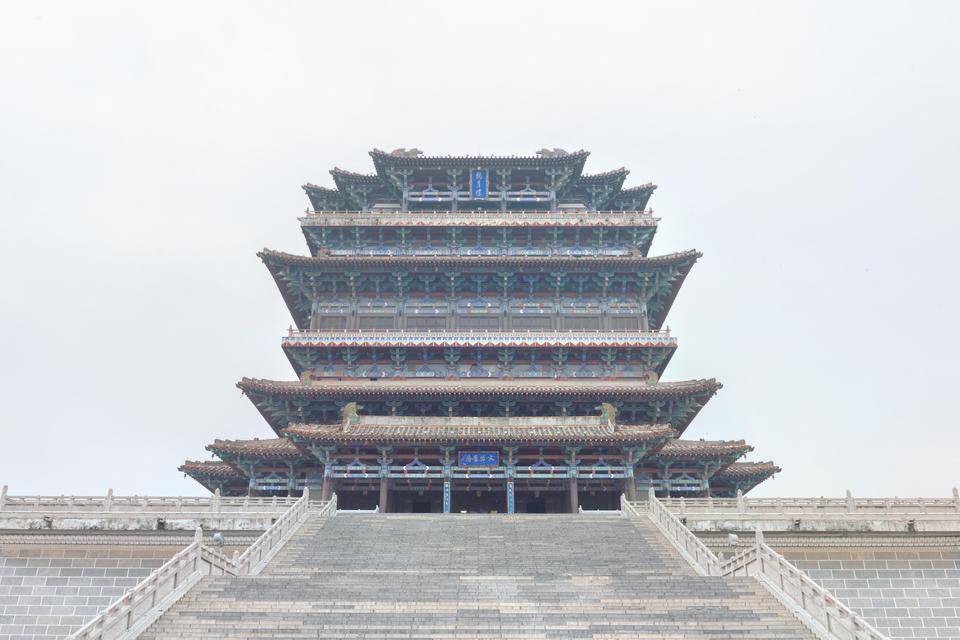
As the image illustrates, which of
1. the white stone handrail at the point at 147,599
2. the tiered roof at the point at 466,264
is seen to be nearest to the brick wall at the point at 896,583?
the tiered roof at the point at 466,264

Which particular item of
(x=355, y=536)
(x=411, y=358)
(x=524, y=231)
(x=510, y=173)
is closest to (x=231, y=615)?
(x=355, y=536)

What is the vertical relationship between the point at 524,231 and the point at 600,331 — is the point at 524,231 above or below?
above

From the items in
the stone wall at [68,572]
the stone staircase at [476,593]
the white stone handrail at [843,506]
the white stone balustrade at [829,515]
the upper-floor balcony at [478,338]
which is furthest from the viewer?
the upper-floor balcony at [478,338]

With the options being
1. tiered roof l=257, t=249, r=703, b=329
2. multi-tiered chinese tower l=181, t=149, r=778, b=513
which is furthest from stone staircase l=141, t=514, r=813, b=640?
tiered roof l=257, t=249, r=703, b=329

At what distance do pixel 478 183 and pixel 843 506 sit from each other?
25.3 m

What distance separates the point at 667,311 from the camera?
4488 centimetres

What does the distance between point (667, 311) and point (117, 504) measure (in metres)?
29.3

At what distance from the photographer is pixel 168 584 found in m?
18.0

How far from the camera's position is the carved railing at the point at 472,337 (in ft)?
124

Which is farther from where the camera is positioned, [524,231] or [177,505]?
[524,231]

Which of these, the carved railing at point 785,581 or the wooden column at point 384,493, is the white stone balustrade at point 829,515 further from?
the wooden column at point 384,493

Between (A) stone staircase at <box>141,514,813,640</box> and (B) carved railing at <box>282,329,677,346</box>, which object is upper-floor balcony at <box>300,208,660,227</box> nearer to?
(B) carved railing at <box>282,329,677,346</box>

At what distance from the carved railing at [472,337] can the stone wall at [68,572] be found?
12603mm

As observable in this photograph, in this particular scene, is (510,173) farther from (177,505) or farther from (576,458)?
(177,505)
